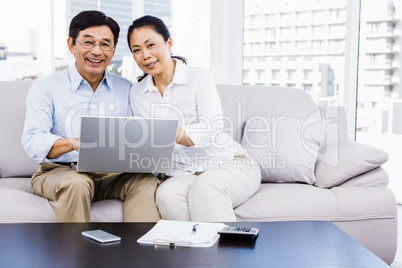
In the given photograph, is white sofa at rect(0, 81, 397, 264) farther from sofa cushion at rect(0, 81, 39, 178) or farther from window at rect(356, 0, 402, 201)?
window at rect(356, 0, 402, 201)

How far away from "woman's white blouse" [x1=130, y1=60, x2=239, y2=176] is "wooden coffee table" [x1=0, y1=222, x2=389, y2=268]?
0.73 m

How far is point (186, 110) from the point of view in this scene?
7.38ft

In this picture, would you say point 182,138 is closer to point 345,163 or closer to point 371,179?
point 345,163

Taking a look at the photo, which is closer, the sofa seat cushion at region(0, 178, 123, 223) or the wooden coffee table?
the wooden coffee table

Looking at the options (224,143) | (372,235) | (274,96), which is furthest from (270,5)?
(372,235)

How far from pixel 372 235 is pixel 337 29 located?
2.19 meters

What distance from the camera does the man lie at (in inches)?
76.8

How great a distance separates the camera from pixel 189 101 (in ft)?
7.36

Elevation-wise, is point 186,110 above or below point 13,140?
above

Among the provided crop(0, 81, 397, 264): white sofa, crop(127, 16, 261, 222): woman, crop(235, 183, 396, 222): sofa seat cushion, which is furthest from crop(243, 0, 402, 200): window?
crop(127, 16, 261, 222): woman

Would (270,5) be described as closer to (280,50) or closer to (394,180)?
(280,50)

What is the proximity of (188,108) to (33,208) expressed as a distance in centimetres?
81

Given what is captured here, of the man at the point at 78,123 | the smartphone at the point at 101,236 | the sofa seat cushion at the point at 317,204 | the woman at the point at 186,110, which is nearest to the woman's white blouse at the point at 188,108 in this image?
the woman at the point at 186,110

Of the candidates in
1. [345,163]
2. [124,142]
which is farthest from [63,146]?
[345,163]
